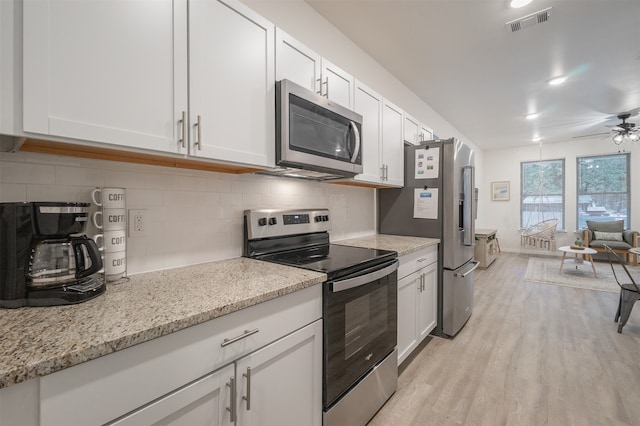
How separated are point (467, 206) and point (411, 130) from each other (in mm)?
982

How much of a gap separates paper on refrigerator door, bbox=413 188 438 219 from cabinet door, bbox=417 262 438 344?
18.7 inches

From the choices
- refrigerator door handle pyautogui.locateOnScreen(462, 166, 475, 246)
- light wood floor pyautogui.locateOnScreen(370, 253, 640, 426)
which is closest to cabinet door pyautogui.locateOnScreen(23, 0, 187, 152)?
light wood floor pyautogui.locateOnScreen(370, 253, 640, 426)

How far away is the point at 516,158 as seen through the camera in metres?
7.23

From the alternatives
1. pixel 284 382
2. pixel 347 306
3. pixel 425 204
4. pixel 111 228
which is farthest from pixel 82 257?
pixel 425 204

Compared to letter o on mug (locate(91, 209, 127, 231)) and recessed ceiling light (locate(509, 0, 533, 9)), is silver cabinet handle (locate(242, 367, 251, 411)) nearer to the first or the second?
letter o on mug (locate(91, 209, 127, 231))

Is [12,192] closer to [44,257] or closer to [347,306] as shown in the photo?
[44,257]

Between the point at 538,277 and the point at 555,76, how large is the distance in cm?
324

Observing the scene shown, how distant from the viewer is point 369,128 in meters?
2.22

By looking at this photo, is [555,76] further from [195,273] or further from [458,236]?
[195,273]

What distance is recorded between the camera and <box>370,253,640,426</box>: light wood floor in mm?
1659

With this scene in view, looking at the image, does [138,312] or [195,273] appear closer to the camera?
[138,312]

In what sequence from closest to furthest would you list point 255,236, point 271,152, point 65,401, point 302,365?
point 65,401 < point 302,365 < point 271,152 < point 255,236

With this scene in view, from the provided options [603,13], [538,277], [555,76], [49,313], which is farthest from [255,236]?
Answer: [538,277]

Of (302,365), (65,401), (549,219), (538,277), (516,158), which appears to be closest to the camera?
(65,401)
